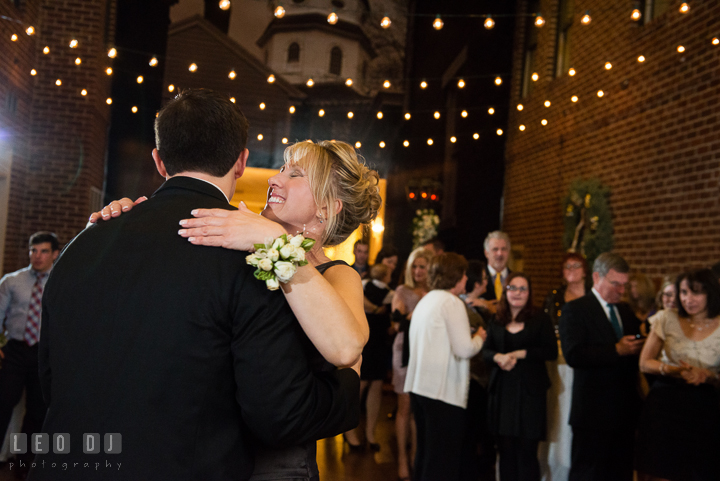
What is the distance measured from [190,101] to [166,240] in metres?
0.32

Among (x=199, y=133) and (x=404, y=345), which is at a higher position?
(x=199, y=133)

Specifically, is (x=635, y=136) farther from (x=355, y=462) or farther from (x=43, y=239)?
(x=43, y=239)

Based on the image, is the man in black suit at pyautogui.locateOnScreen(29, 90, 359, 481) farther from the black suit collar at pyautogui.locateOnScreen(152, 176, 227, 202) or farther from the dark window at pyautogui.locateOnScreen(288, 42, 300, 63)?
the dark window at pyautogui.locateOnScreen(288, 42, 300, 63)

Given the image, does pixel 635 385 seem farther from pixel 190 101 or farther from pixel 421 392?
pixel 190 101

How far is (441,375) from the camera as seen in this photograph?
386cm

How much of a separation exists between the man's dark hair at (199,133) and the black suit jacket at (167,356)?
0.11m

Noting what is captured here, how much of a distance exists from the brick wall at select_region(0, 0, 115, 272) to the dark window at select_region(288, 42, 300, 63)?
9.14ft

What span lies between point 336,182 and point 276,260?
72cm

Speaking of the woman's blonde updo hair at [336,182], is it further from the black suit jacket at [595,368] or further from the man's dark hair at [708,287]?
the man's dark hair at [708,287]

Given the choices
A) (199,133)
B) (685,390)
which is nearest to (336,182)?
(199,133)

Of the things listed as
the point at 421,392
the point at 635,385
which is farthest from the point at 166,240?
the point at 635,385

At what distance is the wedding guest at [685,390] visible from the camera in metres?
3.40

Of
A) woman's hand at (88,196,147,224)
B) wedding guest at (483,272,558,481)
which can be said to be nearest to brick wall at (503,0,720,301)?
wedding guest at (483,272,558,481)

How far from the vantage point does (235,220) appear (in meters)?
1.29
